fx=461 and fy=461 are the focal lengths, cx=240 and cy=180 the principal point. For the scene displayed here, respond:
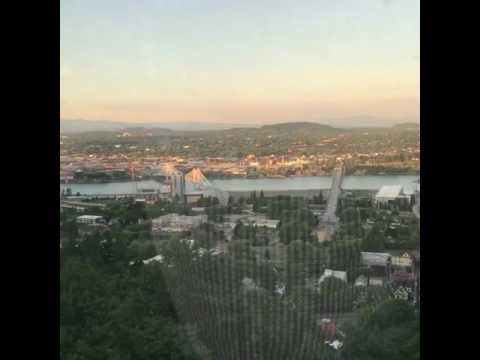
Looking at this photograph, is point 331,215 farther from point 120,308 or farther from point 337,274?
point 120,308

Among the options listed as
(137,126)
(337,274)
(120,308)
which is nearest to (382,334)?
(337,274)

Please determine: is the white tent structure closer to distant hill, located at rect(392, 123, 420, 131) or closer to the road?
the road

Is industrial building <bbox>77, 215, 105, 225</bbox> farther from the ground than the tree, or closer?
farther from the ground

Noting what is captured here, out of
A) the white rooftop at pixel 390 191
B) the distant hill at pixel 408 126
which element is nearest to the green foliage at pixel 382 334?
the white rooftop at pixel 390 191

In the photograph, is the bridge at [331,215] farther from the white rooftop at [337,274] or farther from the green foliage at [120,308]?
the green foliage at [120,308]

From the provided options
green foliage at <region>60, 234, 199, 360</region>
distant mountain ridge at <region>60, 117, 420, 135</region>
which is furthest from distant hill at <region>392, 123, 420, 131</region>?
green foliage at <region>60, 234, 199, 360</region>
